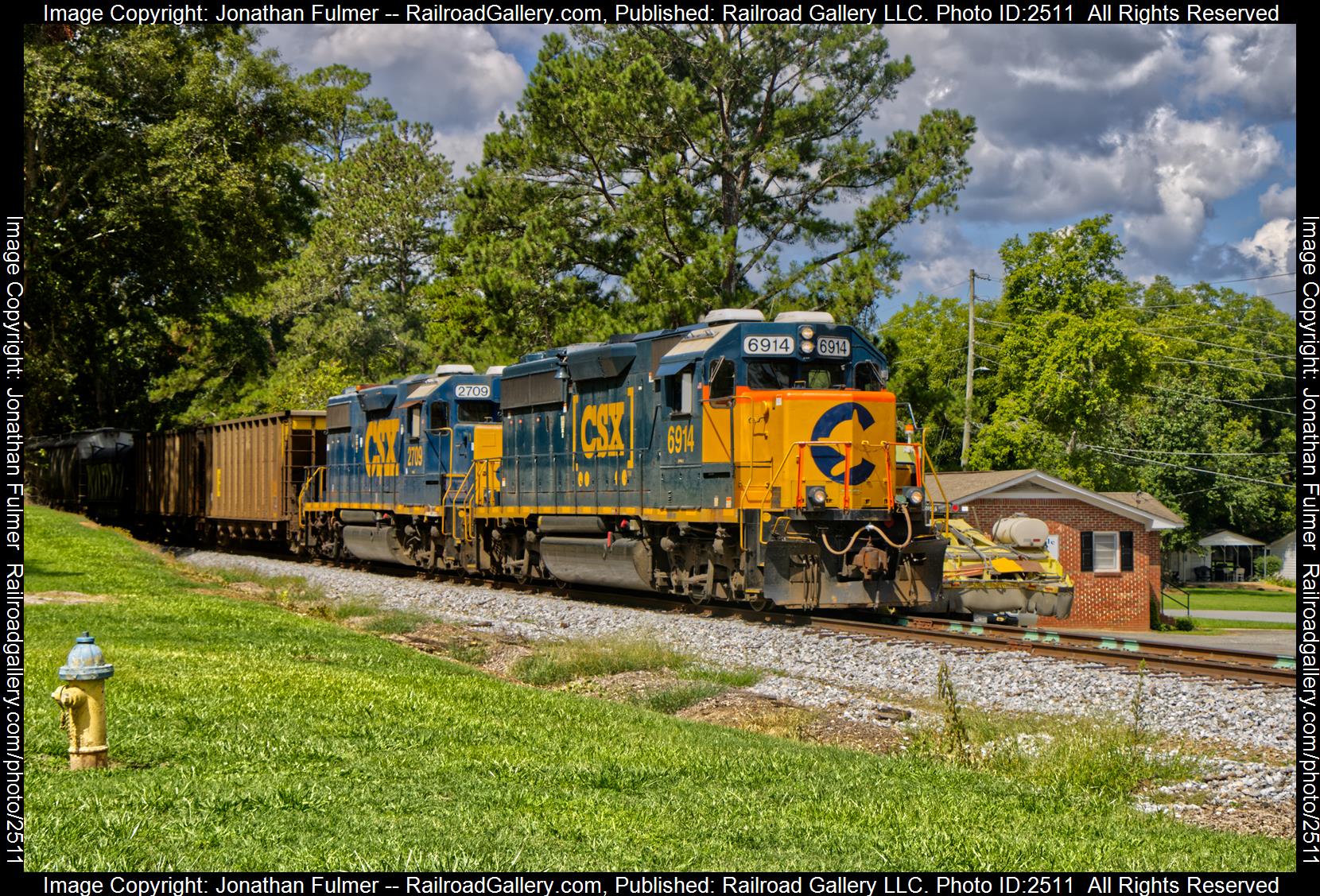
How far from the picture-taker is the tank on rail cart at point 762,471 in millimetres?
17734

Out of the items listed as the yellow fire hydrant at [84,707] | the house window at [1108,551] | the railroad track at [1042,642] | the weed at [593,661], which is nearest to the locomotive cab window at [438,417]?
the railroad track at [1042,642]

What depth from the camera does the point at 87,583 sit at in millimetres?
22328

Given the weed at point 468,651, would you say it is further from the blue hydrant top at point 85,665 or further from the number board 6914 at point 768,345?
the blue hydrant top at point 85,665

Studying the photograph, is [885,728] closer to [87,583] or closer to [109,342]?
[87,583]

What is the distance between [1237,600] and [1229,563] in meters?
16.2

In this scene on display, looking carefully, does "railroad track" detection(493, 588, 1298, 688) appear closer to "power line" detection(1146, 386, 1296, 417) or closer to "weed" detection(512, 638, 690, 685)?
"weed" detection(512, 638, 690, 685)

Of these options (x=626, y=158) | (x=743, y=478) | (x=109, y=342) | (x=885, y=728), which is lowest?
(x=885, y=728)

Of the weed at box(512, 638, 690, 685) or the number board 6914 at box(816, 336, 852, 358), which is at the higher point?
the number board 6914 at box(816, 336, 852, 358)

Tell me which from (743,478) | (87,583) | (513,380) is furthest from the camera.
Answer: (513,380)

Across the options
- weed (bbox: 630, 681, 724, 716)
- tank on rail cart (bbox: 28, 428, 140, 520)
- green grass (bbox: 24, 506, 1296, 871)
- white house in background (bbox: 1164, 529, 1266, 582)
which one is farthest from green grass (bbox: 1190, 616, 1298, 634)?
tank on rail cart (bbox: 28, 428, 140, 520)

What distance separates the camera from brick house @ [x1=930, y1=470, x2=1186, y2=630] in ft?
117

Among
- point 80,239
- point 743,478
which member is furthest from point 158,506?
point 743,478

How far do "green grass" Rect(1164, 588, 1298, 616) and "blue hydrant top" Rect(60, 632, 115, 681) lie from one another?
4465 cm

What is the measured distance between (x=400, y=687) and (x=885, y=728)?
178 inches
